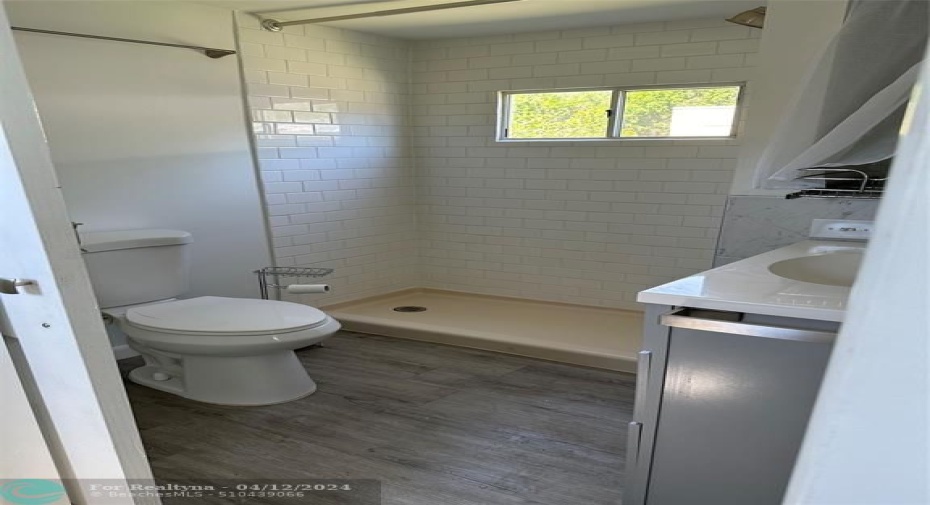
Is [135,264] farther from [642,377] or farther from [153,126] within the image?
[642,377]

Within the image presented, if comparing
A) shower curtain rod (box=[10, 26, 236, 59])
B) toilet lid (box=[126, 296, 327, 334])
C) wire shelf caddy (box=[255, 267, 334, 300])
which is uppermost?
shower curtain rod (box=[10, 26, 236, 59])

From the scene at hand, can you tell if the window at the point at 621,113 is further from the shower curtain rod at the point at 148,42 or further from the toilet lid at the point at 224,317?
the toilet lid at the point at 224,317

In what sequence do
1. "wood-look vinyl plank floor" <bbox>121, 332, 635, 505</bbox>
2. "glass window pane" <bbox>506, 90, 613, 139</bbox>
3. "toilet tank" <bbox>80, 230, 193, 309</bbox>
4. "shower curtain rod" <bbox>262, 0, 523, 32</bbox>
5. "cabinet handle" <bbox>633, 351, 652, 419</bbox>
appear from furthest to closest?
"glass window pane" <bbox>506, 90, 613, 139</bbox>, "shower curtain rod" <bbox>262, 0, 523, 32</bbox>, "toilet tank" <bbox>80, 230, 193, 309</bbox>, "wood-look vinyl plank floor" <bbox>121, 332, 635, 505</bbox>, "cabinet handle" <bbox>633, 351, 652, 419</bbox>

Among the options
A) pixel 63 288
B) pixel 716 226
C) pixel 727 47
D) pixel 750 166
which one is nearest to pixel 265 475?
pixel 63 288

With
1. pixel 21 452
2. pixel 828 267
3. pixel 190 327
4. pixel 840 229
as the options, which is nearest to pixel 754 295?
pixel 828 267

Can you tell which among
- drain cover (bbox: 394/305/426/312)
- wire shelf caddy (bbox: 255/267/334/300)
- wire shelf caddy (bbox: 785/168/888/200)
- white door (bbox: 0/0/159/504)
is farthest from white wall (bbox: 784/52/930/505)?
drain cover (bbox: 394/305/426/312)

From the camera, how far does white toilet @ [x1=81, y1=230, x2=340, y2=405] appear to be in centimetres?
186

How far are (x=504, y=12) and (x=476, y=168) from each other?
110cm

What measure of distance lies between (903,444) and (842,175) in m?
1.36

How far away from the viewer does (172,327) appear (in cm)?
186

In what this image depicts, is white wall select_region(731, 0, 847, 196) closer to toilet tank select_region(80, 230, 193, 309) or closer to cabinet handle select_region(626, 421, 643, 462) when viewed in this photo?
cabinet handle select_region(626, 421, 643, 462)

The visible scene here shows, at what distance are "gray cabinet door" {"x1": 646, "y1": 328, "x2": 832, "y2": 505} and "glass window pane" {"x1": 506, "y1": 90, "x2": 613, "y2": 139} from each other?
2.30 m

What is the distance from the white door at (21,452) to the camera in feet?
2.71

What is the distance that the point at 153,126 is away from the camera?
2295 mm
